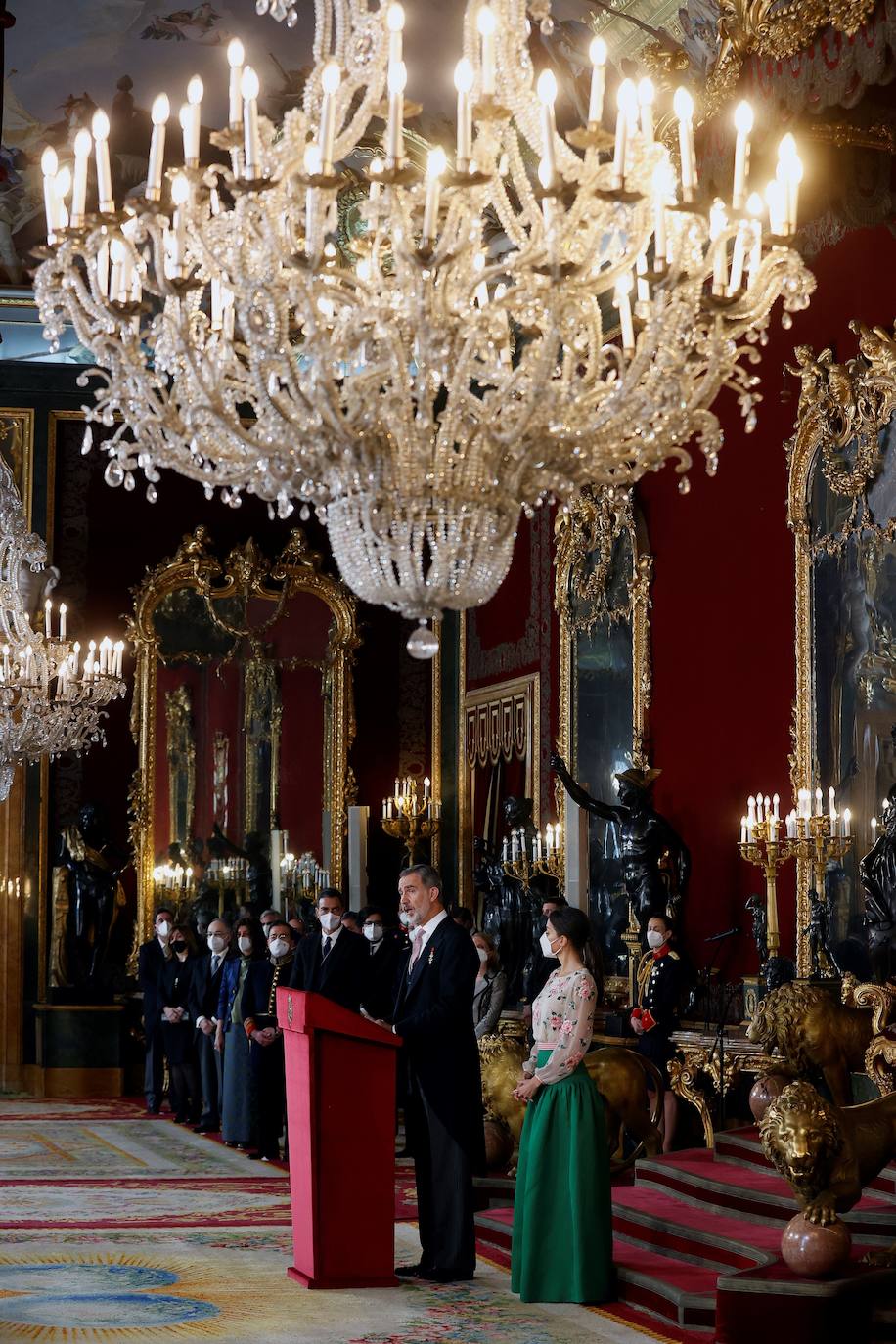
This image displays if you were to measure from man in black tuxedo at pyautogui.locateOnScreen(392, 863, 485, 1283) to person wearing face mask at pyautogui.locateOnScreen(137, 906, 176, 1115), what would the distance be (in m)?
7.73

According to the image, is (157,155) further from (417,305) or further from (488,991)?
(488,991)

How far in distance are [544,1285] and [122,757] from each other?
10.5 m

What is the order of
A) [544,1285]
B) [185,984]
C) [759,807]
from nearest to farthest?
[544,1285] → [759,807] → [185,984]

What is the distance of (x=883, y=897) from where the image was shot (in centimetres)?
966

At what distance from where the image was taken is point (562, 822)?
45.9 feet

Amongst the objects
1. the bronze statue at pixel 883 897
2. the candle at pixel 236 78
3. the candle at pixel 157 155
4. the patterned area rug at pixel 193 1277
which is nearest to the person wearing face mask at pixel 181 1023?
the patterned area rug at pixel 193 1277

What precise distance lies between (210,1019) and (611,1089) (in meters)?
4.95

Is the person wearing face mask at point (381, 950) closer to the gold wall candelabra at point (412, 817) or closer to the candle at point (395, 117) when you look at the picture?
the gold wall candelabra at point (412, 817)

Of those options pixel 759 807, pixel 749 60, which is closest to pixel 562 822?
pixel 759 807

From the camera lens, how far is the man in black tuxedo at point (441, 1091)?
770 centimetres

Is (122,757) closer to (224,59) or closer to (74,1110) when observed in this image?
(74,1110)

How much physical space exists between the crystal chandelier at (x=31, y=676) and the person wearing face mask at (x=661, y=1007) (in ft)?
15.2

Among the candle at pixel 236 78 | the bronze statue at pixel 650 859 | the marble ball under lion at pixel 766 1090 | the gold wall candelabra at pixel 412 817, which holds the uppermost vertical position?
the candle at pixel 236 78

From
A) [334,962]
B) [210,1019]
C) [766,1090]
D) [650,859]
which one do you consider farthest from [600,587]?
[766,1090]
